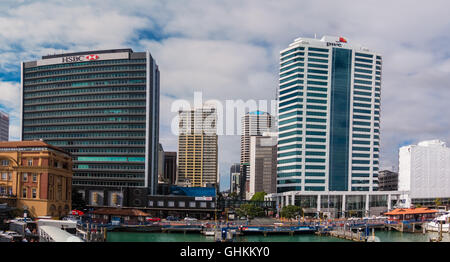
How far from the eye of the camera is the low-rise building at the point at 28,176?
61.3 metres

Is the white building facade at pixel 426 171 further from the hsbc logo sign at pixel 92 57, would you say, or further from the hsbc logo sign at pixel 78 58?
the hsbc logo sign at pixel 78 58

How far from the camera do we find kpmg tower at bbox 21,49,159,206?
9669 centimetres

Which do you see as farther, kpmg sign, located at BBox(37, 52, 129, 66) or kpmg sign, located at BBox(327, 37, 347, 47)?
kpmg sign, located at BBox(327, 37, 347, 47)

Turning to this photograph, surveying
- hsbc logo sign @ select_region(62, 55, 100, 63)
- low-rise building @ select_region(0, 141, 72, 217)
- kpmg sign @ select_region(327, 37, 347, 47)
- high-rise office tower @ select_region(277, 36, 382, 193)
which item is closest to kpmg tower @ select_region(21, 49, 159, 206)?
hsbc logo sign @ select_region(62, 55, 100, 63)

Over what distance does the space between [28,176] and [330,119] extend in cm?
8525

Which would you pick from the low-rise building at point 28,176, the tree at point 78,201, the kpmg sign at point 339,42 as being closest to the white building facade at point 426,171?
the kpmg sign at point 339,42

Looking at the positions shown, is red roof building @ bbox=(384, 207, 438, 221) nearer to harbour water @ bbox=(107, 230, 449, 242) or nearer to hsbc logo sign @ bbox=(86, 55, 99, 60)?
harbour water @ bbox=(107, 230, 449, 242)

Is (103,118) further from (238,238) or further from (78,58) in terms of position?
(238,238)

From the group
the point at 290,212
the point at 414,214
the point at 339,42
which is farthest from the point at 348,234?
the point at 339,42

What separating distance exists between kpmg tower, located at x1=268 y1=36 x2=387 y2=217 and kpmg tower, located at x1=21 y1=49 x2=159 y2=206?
41433 millimetres

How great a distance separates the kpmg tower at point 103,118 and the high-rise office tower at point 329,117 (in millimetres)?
41811

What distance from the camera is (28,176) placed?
62031mm

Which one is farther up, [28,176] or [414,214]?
[28,176]
